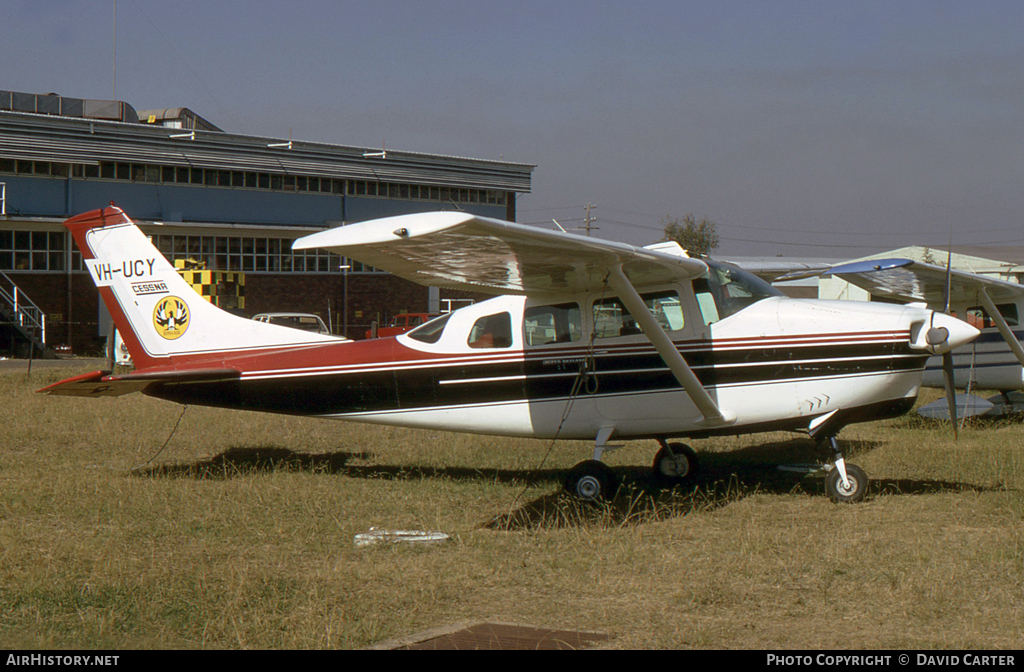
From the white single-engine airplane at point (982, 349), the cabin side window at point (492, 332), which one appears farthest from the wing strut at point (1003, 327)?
the cabin side window at point (492, 332)

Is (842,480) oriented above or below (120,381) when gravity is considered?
below

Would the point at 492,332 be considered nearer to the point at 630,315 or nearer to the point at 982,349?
the point at 630,315

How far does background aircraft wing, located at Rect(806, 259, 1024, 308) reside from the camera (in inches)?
463

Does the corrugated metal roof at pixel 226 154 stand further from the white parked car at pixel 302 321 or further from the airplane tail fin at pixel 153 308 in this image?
the airplane tail fin at pixel 153 308

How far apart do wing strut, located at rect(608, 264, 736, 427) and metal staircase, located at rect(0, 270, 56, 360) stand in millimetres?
31872

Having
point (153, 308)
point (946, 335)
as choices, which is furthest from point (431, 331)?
point (946, 335)

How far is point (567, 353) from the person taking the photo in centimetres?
924

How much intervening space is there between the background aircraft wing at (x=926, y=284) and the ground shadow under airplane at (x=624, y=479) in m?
2.35

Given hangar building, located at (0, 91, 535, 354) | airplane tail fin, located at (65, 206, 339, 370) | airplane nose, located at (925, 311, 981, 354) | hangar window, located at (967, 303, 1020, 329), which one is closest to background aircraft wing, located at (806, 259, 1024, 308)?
hangar window, located at (967, 303, 1020, 329)

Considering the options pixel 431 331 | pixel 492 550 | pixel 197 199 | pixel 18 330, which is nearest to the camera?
pixel 492 550

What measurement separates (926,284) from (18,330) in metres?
32.9

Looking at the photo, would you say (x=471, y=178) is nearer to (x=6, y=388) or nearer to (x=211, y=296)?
(x=211, y=296)

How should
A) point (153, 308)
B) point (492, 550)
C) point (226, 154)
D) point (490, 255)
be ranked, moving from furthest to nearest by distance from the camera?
point (226, 154), point (153, 308), point (490, 255), point (492, 550)

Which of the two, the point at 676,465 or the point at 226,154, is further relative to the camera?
the point at 226,154
